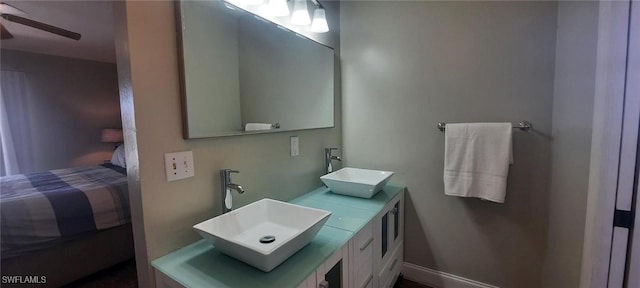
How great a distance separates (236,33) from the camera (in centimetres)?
128

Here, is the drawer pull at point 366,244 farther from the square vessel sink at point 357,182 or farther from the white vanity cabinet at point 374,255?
the square vessel sink at point 357,182

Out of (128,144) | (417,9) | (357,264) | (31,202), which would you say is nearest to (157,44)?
(128,144)

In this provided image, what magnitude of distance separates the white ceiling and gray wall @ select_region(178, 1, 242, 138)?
1247 millimetres

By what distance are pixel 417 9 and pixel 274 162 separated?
142cm

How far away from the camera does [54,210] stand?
6.45 ft

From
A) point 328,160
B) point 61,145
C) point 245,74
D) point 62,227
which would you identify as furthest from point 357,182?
point 61,145

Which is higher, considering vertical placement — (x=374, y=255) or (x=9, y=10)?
(x=9, y=10)

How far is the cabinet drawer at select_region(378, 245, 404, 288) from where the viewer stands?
5.17ft

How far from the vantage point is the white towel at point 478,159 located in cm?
153

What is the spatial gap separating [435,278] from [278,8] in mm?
2090

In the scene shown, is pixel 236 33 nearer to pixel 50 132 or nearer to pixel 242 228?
pixel 242 228

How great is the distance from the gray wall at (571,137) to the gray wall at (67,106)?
5.50 m

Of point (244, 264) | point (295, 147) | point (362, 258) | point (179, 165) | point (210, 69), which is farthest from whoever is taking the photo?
point (295, 147)

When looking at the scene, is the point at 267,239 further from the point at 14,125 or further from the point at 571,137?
the point at 14,125
